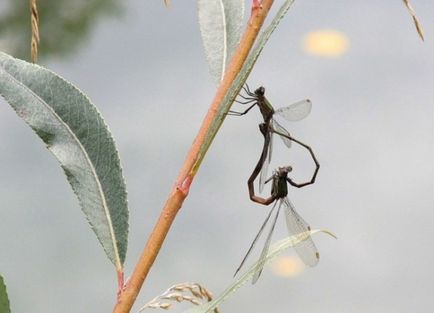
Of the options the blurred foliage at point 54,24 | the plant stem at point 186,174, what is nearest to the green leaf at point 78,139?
the plant stem at point 186,174

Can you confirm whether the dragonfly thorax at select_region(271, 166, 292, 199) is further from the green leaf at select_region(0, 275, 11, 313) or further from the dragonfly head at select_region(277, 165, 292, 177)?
the green leaf at select_region(0, 275, 11, 313)

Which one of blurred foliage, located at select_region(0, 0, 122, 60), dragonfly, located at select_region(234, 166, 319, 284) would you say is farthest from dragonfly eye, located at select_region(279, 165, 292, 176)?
blurred foliage, located at select_region(0, 0, 122, 60)

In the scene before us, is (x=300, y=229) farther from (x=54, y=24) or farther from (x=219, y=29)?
(x=54, y=24)

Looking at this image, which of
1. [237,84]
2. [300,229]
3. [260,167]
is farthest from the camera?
[300,229]

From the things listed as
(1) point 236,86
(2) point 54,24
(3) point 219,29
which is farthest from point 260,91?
(2) point 54,24

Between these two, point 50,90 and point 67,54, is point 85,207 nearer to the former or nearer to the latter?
point 50,90
